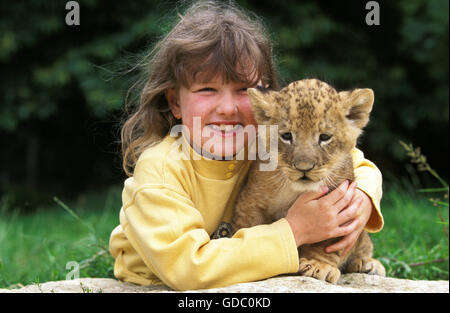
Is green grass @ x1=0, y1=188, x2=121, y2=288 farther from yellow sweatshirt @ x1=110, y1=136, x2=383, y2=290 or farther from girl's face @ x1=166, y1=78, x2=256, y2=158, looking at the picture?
girl's face @ x1=166, y1=78, x2=256, y2=158

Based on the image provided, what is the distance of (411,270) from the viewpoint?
12.6ft

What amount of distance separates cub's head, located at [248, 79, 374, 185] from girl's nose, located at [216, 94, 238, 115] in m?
0.18

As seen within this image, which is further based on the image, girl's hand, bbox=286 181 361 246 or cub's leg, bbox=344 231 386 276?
cub's leg, bbox=344 231 386 276

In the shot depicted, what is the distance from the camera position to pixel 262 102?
2758 millimetres

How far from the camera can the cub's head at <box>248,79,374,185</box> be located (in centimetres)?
260

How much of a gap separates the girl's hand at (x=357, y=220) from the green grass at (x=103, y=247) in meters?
0.87

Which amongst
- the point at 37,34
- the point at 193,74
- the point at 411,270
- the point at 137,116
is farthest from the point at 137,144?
the point at 37,34

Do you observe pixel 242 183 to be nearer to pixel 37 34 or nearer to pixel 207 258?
pixel 207 258

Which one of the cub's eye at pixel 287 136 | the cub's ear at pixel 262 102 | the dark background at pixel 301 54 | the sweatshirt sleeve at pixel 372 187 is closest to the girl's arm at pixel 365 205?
the sweatshirt sleeve at pixel 372 187

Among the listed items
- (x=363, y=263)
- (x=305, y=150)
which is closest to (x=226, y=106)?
(x=305, y=150)

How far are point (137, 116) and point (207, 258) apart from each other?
3.91 feet

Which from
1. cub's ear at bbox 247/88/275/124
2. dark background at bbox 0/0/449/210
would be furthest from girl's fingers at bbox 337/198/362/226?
dark background at bbox 0/0/449/210

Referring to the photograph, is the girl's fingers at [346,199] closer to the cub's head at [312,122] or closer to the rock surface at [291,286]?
the cub's head at [312,122]
